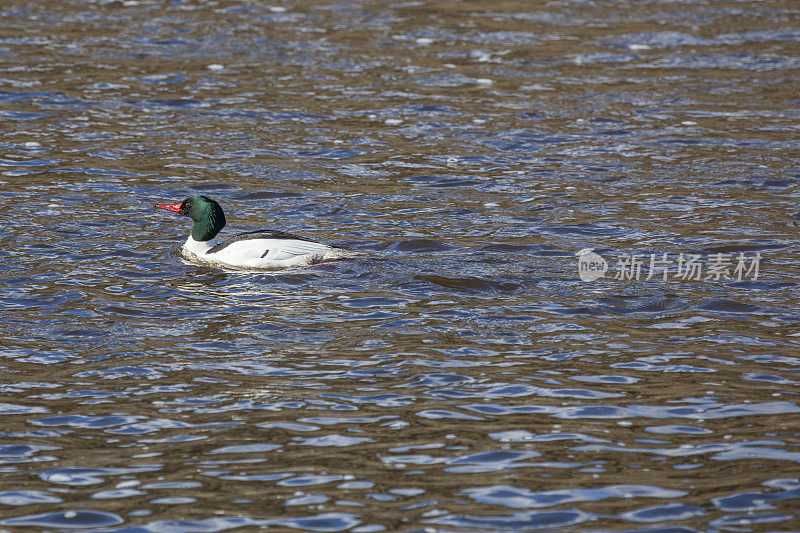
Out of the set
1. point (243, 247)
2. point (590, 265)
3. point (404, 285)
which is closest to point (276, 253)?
point (243, 247)

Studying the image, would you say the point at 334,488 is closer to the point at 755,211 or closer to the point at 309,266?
the point at 309,266

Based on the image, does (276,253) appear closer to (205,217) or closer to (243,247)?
(243,247)

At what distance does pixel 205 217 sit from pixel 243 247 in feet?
2.77

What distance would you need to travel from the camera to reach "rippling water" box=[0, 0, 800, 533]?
6.49 m

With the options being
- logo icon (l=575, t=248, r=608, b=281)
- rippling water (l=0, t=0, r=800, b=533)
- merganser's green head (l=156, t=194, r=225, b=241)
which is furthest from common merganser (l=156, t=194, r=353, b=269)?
logo icon (l=575, t=248, r=608, b=281)

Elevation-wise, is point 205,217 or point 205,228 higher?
point 205,217

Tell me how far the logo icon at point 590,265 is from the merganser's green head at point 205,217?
3711 millimetres

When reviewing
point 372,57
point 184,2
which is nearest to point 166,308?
point 372,57

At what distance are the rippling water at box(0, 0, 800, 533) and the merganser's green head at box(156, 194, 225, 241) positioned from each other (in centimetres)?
45

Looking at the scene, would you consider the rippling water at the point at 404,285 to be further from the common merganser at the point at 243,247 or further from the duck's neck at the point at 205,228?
the duck's neck at the point at 205,228

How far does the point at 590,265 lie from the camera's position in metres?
10.7

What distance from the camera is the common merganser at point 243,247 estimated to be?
427 inches

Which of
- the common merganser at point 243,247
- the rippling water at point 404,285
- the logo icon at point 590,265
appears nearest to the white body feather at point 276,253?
the common merganser at point 243,247

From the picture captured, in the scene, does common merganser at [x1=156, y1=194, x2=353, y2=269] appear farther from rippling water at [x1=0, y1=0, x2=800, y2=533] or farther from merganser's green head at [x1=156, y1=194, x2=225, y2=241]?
rippling water at [x1=0, y1=0, x2=800, y2=533]
